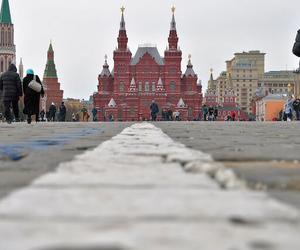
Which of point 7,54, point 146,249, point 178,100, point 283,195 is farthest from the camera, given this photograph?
point 7,54

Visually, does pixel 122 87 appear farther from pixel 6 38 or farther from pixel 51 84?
pixel 51 84

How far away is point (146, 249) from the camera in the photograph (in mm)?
1147

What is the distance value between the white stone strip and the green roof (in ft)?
448

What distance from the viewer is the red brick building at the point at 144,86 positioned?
4151 inches

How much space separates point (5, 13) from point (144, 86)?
4283 centimetres

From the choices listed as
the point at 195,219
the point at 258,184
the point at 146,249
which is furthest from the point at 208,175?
the point at 146,249

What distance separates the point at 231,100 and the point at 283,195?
445 feet

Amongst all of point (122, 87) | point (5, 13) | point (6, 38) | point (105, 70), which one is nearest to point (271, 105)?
point (122, 87)

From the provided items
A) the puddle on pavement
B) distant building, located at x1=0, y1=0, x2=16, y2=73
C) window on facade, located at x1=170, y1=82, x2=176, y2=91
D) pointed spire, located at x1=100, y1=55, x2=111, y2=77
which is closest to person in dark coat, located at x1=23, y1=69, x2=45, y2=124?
the puddle on pavement

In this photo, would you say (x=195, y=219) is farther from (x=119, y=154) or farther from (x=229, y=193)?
(x=119, y=154)

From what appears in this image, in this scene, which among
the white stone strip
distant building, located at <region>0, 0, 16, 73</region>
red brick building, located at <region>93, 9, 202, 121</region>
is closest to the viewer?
the white stone strip

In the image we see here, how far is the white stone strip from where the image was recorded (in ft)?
3.97

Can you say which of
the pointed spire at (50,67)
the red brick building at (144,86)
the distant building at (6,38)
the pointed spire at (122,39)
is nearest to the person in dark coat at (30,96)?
the red brick building at (144,86)

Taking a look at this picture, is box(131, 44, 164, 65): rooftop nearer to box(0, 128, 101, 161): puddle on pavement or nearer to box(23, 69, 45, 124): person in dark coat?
box(23, 69, 45, 124): person in dark coat
